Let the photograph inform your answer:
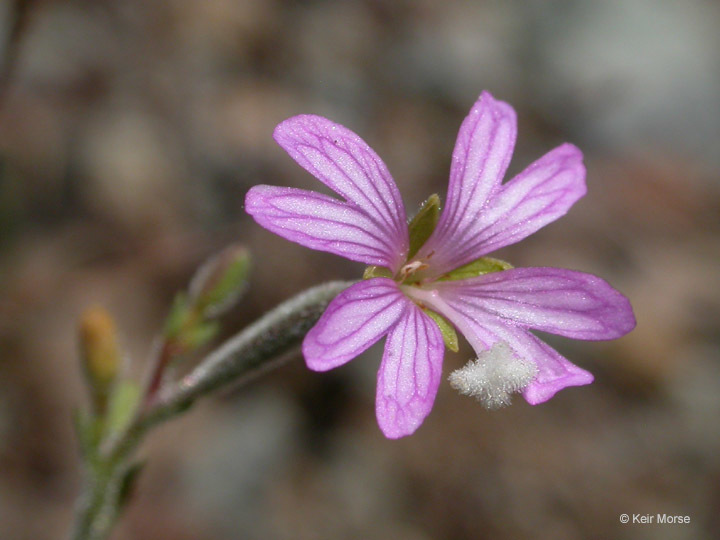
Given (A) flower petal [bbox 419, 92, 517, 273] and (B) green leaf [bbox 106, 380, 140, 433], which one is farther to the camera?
(B) green leaf [bbox 106, 380, 140, 433]

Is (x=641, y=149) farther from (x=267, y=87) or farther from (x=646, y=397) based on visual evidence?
(x=267, y=87)

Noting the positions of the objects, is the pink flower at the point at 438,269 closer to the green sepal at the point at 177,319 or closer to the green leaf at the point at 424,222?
the green leaf at the point at 424,222

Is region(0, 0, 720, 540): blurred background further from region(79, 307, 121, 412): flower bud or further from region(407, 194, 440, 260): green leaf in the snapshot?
region(407, 194, 440, 260): green leaf

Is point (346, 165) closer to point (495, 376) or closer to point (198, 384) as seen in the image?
point (495, 376)

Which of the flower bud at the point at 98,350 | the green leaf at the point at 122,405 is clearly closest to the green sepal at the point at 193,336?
the flower bud at the point at 98,350

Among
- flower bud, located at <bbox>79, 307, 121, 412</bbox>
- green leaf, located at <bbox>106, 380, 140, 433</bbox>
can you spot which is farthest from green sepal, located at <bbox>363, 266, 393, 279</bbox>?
green leaf, located at <bbox>106, 380, 140, 433</bbox>

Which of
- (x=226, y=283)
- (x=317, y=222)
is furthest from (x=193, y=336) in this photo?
(x=317, y=222)

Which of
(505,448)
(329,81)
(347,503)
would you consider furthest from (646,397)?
(329,81)
